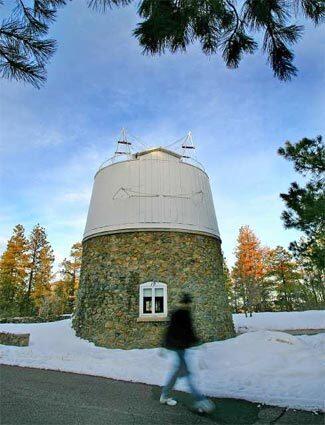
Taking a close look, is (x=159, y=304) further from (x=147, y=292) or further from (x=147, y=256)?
(x=147, y=256)

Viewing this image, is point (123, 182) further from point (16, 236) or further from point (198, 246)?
point (16, 236)

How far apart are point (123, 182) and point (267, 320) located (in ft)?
59.5

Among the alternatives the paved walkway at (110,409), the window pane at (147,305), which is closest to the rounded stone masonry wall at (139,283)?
the window pane at (147,305)

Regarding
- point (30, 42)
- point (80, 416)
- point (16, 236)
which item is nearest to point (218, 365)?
point (80, 416)

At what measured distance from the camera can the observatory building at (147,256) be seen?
13.2m

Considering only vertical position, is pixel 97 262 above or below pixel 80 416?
above

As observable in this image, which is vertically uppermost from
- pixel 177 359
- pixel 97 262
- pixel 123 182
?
pixel 123 182

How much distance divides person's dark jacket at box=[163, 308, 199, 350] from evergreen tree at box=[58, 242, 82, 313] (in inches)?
1178

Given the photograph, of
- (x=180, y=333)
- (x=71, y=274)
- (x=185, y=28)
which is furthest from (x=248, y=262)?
(x=185, y=28)

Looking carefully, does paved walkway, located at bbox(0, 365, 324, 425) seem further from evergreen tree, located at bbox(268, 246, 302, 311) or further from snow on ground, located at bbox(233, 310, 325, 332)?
evergreen tree, located at bbox(268, 246, 302, 311)

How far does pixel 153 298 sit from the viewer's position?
13.2 meters

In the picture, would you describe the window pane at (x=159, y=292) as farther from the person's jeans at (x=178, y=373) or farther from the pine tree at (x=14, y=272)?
the pine tree at (x=14, y=272)

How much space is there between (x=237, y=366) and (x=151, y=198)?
8.07m

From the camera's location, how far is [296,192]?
12188 millimetres
